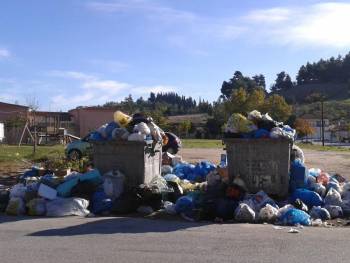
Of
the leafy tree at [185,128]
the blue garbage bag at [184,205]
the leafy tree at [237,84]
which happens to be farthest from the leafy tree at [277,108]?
the blue garbage bag at [184,205]

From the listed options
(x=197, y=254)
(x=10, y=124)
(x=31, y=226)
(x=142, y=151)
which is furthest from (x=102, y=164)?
(x=10, y=124)

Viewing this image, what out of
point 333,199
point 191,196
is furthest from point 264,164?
point 191,196

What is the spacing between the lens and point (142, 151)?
38.3 ft

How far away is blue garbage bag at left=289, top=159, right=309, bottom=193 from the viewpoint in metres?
11.2

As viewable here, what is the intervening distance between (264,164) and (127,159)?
277 centimetres

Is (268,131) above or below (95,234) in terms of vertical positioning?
above

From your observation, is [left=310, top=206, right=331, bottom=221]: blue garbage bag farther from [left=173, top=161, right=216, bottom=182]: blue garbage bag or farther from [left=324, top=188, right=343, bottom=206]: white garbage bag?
[left=173, top=161, right=216, bottom=182]: blue garbage bag

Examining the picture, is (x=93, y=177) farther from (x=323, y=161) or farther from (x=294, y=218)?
(x=323, y=161)

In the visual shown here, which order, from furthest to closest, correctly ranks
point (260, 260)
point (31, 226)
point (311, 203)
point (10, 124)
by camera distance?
point (10, 124), point (311, 203), point (31, 226), point (260, 260)

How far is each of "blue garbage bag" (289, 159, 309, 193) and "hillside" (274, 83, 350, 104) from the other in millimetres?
149742

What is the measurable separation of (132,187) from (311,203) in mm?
3430

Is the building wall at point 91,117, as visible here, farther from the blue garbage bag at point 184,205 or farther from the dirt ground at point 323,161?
the blue garbage bag at point 184,205

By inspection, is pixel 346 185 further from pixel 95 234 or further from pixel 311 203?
pixel 95 234

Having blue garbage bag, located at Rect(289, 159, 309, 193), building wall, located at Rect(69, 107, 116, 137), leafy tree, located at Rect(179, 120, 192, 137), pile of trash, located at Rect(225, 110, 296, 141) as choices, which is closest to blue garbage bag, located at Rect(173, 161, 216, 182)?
pile of trash, located at Rect(225, 110, 296, 141)
